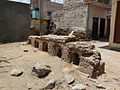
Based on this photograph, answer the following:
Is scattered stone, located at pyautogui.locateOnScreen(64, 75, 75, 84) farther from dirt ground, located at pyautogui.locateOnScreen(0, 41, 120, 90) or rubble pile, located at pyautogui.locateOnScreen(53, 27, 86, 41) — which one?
rubble pile, located at pyautogui.locateOnScreen(53, 27, 86, 41)

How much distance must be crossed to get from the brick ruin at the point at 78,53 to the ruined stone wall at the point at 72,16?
7490 millimetres

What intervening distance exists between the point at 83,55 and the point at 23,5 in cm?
805

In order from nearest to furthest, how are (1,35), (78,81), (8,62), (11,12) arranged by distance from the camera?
(78,81) → (8,62) → (1,35) → (11,12)

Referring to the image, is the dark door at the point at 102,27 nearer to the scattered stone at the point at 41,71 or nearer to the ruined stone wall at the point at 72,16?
the ruined stone wall at the point at 72,16

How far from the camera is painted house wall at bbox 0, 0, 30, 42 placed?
10086 millimetres

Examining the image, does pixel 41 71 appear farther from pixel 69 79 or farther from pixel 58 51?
pixel 58 51

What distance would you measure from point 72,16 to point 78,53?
10.4m

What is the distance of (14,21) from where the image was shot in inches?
423

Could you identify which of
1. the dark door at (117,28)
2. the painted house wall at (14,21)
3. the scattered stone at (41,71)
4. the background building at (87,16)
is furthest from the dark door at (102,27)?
the scattered stone at (41,71)

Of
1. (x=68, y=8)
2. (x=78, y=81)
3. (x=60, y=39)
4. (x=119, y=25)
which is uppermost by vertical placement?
(x=68, y=8)

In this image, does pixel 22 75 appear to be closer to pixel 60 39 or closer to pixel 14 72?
pixel 14 72

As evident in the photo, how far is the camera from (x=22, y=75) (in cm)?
457

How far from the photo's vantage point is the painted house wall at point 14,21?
10086 mm

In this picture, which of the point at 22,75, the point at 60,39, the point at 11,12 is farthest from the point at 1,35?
the point at 22,75
